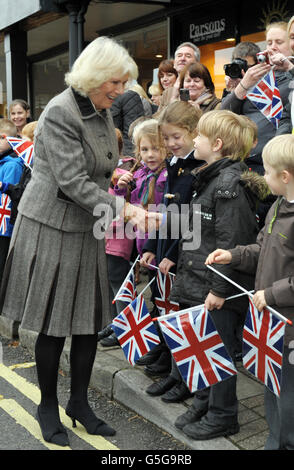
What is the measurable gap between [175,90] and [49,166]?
217cm

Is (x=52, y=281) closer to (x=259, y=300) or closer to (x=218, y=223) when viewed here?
(x=218, y=223)

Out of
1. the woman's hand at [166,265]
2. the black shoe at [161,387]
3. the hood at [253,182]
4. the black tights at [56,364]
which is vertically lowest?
the black shoe at [161,387]

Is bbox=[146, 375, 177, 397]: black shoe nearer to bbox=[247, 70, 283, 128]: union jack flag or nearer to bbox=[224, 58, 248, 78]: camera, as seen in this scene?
bbox=[247, 70, 283, 128]: union jack flag

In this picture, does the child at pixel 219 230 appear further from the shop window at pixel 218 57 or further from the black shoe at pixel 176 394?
the shop window at pixel 218 57

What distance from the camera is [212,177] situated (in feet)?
9.91

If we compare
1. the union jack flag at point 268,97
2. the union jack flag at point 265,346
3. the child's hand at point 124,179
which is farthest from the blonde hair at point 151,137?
the union jack flag at point 265,346

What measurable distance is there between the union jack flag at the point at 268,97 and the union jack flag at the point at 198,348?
1.56m

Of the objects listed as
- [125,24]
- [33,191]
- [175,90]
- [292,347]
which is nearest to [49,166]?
[33,191]

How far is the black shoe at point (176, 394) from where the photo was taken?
3.38 metres

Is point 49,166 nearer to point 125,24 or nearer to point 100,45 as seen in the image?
point 100,45

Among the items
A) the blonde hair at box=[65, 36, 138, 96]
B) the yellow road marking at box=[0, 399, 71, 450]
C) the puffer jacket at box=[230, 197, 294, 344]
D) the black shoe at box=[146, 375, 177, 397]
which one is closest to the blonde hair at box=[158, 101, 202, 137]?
the blonde hair at box=[65, 36, 138, 96]

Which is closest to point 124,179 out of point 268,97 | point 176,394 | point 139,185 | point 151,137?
point 139,185

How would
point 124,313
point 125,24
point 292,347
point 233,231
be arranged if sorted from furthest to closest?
point 125,24 < point 124,313 < point 233,231 < point 292,347

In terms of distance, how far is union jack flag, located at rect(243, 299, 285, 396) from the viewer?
2.57 meters
